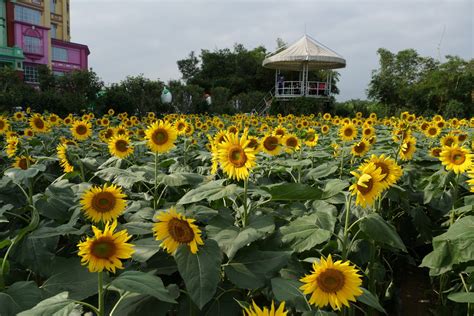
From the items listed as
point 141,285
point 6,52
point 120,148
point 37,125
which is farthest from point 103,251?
point 6,52

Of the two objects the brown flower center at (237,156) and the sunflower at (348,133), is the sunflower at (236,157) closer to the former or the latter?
the brown flower center at (237,156)

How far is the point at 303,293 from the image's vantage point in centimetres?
138

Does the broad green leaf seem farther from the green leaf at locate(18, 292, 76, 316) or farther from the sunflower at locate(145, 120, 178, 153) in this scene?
the sunflower at locate(145, 120, 178, 153)

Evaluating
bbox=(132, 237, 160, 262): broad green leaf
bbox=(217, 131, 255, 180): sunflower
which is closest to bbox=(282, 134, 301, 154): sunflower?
bbox=(217, 131, 255, 180): sunflower

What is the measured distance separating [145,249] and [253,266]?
15.3 inches

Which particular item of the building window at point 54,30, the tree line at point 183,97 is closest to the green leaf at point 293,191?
the tree line at point 183,97

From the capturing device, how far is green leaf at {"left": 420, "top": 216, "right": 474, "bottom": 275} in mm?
1857

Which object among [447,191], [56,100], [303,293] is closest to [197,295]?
[303,293]

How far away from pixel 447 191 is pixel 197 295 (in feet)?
7.24

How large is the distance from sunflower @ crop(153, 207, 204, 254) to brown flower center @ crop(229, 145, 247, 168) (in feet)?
1.76

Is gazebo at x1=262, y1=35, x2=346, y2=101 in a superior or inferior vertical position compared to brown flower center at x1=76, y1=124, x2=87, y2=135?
superior

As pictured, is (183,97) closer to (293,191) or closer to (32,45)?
(293,191)

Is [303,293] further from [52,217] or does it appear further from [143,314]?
[52,217]

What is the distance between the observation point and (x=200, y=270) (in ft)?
4.74
